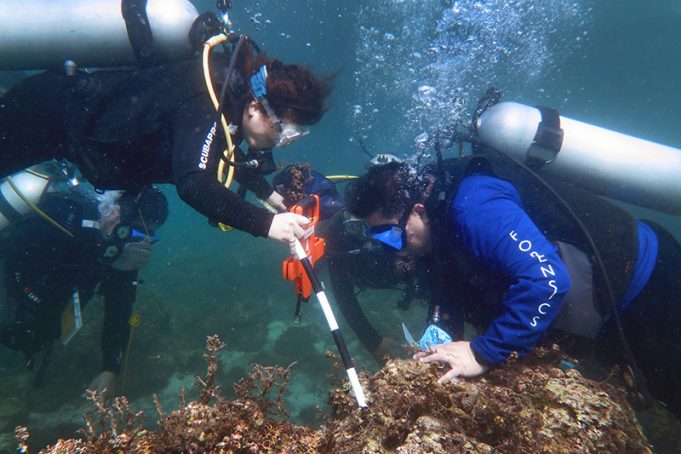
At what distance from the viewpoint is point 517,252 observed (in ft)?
7.71

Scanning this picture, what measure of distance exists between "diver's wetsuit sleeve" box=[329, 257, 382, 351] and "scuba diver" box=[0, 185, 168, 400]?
2.73m

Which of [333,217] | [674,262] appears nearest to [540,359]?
[674,262]

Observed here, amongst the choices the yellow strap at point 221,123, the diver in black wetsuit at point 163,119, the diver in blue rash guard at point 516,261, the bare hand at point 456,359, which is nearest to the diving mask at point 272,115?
the diver in black wetsuit at point 163,119

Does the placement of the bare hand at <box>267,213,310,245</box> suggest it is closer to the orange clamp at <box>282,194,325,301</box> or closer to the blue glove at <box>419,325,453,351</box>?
the orange clamp at <box>282,194,325,301</box>

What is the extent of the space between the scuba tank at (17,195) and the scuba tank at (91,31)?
89.6 inches

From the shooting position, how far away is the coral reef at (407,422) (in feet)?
4.99

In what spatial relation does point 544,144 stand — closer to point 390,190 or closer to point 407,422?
point 390,190

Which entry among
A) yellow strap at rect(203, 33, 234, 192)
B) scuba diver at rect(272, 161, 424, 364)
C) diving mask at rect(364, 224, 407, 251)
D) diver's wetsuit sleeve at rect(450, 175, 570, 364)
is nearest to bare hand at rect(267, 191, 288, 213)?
scuba diver at rect(272, 161, 424, 364)

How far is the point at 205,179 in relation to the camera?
263 cm

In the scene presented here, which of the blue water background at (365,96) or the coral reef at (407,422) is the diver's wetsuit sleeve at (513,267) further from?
the blue water background at (365,96)

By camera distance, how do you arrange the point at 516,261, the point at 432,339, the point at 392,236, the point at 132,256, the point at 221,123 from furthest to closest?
the point at 132,256 → the point at 392,236 → the point at 221,123 → the point at 432,339 → the point at 516,261

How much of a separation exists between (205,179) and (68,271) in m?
4.00

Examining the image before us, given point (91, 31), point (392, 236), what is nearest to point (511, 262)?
point (392, 236)

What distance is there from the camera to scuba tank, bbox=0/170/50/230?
519cm
